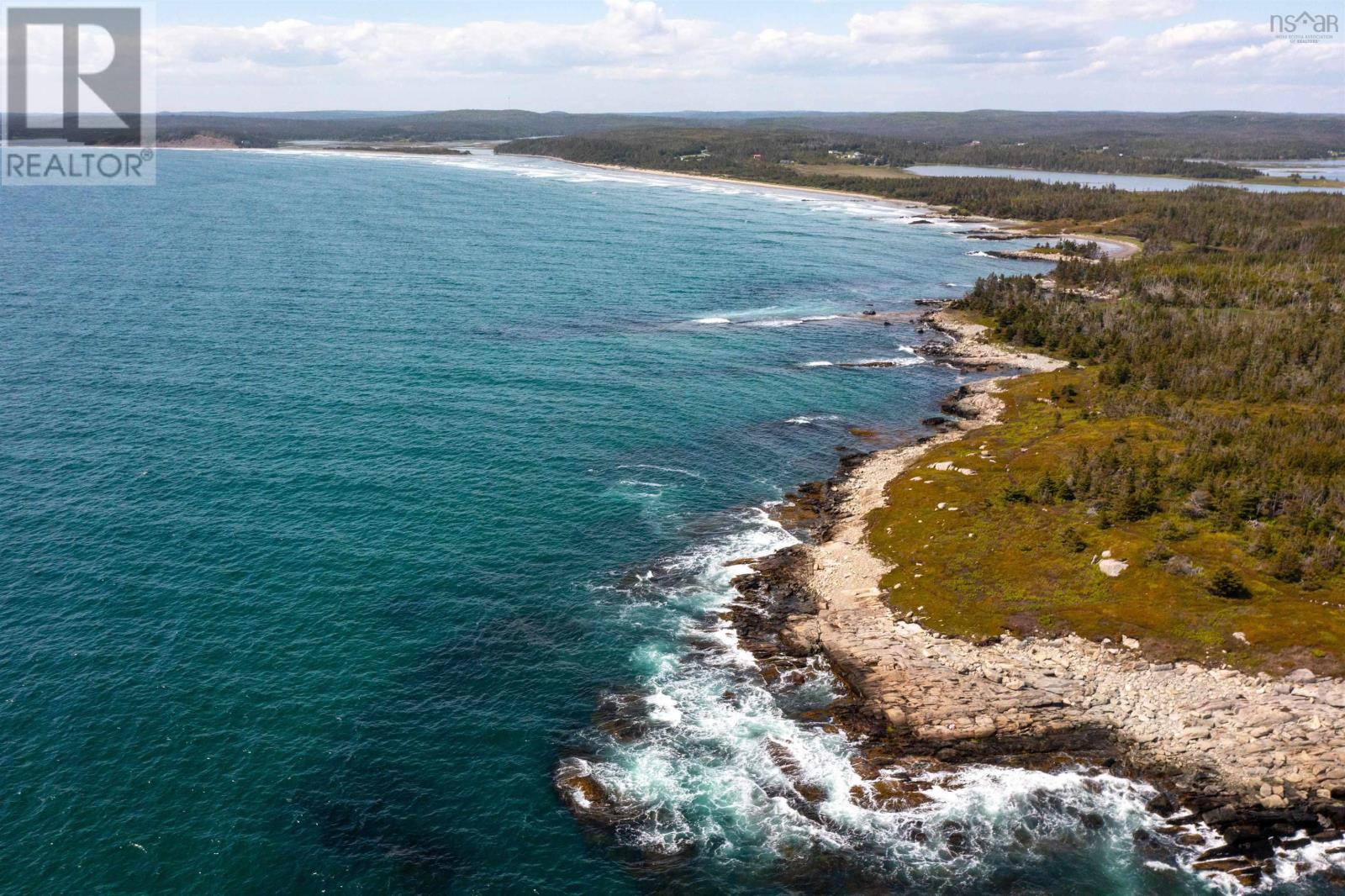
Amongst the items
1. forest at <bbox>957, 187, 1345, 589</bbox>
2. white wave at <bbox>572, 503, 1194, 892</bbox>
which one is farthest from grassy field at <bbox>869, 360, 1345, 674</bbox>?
white wave at <bbox>572, 503, 1194, 892</bbox>

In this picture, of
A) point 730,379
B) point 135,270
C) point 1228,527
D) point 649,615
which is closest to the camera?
point 649,615

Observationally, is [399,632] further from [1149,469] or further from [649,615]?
[1149,469]

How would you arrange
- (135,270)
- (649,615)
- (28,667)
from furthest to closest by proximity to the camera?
(135,270) < (649,615) < (28,667)

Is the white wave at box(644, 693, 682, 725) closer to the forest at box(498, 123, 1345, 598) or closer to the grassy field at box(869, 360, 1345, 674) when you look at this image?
the grassy field at box(869, 360, 1345, 674)

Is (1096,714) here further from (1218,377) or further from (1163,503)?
(1218,377)

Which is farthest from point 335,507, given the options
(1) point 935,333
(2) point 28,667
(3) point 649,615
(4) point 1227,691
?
(1) point 935,333

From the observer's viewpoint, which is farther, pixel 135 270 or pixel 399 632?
pixel 135 270

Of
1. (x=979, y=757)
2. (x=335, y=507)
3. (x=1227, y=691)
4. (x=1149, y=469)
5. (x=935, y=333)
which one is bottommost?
(x=979, y=757)

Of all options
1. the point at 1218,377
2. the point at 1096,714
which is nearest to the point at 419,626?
the point at 1096,714
